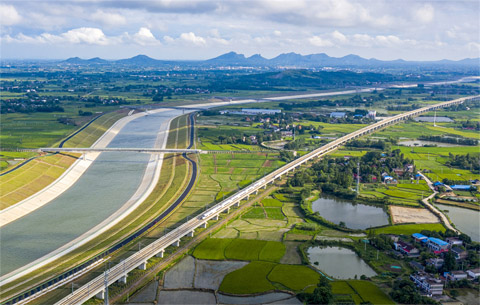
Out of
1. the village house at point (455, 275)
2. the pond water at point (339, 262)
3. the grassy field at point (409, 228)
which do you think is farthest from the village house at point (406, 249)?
the grassy field at point (409, 228)

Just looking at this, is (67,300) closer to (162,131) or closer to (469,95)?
(162,131)

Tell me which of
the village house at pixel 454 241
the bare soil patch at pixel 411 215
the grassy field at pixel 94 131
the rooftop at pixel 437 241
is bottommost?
the bare soil patch at pixel 411 215

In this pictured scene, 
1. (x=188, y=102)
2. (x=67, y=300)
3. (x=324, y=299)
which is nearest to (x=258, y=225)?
(x=324, y=299)

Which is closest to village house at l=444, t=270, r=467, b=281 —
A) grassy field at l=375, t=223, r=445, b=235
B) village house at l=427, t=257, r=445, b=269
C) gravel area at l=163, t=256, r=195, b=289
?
village house at l=427, t=257, r=445, b=269

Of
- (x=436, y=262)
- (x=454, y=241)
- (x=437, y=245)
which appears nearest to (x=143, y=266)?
(x=436, y=262)

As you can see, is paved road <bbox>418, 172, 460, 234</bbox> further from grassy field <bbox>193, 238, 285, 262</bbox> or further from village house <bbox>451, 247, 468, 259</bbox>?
grassy field <bbox>193, 238, 285, 262</bbox>

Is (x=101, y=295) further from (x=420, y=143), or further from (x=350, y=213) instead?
(x=420, y=143)

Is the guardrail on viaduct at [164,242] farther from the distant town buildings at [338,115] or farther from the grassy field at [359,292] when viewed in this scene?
the distant town buildings at [338,115]
